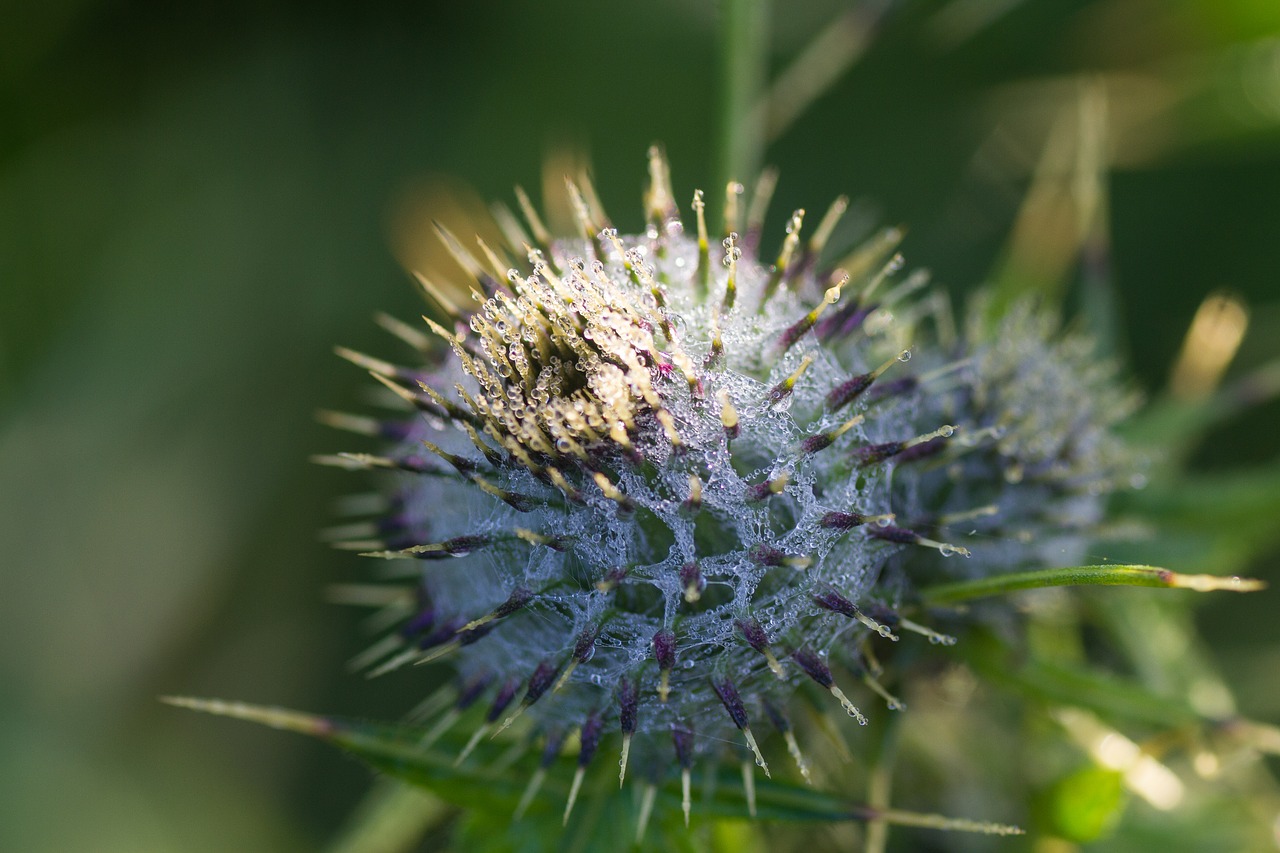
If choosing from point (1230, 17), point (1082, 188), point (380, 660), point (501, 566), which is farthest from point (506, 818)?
point (1230, 17)

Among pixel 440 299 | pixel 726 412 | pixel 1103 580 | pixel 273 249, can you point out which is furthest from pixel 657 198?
pixel 273 249

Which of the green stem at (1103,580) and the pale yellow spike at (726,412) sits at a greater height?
A: the pale yellow spike at (726,412)

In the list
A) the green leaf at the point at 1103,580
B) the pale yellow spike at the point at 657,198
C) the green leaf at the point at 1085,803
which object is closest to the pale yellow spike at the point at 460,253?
the pale yellow spike at the point at 657,198

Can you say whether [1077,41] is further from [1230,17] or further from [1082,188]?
[1082,188]

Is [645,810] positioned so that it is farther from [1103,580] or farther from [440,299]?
[440,299]

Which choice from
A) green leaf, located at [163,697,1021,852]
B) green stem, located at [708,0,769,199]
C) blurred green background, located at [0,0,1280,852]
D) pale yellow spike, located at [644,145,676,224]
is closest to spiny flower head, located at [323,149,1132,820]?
pale yellow spike, located at [644,145,676,224]

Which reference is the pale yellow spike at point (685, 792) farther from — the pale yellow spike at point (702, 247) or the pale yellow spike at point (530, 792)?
the pale yellow spike at point (702, 247)
